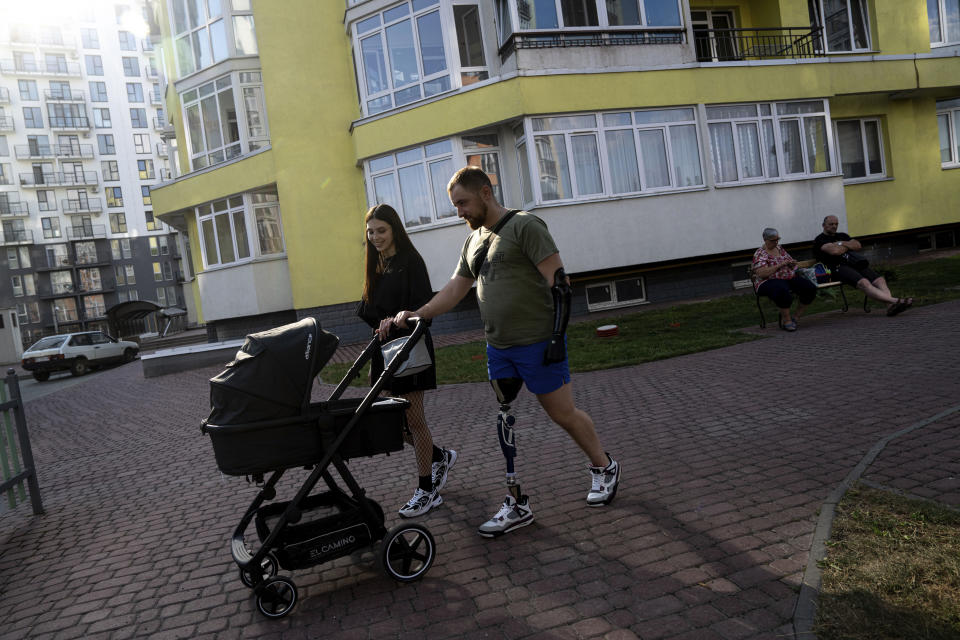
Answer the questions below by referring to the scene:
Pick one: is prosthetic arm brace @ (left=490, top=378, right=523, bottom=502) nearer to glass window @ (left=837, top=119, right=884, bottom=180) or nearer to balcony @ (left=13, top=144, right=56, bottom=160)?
glass window @ (left=837, top=119, right=884, bottom=180)

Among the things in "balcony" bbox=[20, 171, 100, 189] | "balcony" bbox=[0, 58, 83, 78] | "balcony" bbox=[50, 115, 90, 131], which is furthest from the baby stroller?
"balcony" bbox=[0, 58, 83, 78]

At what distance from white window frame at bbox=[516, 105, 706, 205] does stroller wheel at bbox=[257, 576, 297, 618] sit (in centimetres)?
1337

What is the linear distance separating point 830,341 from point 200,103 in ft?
66.5

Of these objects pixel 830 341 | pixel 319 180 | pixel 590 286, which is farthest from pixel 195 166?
pixel 830 341

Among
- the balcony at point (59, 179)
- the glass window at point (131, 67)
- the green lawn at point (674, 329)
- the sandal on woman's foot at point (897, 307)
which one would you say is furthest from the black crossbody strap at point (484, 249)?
the glass window at point (131, 67)

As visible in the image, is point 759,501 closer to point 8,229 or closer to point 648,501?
point 648,501

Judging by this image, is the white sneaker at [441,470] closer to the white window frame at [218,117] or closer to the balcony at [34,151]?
the white window frame at [218,117]

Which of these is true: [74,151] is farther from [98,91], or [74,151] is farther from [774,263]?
[774,263]

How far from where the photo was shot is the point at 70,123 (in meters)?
80.3

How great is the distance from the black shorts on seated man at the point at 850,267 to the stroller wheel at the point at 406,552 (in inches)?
376

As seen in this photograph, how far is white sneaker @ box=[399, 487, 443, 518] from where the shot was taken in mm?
4625

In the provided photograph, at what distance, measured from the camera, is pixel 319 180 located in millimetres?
19562

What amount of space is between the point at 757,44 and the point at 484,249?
19727 mm

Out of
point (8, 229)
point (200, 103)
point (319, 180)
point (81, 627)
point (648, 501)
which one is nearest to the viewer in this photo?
point (81, 627)
